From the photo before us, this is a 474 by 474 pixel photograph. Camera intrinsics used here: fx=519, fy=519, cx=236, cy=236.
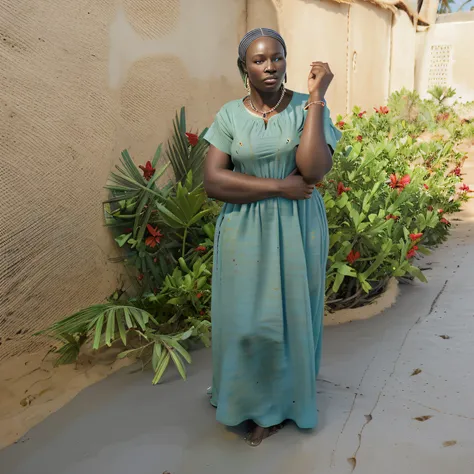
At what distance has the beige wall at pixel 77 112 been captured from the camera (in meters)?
2.76

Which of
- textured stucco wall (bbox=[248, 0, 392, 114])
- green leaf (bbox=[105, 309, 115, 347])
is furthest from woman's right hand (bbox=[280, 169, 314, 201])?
textured stucco wall (bbox=[248, 0, 392, 114])

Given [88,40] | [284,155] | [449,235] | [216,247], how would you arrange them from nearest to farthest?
1. [284,155]
2. [216,247]
3. [88,40]
4. [449,235]


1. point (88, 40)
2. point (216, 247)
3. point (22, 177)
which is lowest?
point (216, 247)

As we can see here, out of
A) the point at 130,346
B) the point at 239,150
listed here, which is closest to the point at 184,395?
the point at 130,346

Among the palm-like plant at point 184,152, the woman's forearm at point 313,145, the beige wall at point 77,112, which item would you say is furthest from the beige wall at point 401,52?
the woman's forearm at point 313,145

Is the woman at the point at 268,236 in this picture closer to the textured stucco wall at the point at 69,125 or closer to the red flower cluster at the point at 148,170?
the textured stucco wall at the point at 69,125

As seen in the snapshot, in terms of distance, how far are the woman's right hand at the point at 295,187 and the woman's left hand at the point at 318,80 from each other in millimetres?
311

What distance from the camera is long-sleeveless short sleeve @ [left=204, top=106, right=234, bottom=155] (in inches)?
81.7

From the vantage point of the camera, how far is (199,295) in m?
3.27

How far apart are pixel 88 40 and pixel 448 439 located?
9.50ft

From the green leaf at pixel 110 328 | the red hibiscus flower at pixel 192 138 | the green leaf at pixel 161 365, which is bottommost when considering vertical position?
the green leaf at pixel 161 365

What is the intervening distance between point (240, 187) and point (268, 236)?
23cm

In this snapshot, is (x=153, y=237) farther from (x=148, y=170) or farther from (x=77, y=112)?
(x=77, y=112)

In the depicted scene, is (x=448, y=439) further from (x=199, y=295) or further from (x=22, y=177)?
(x=22, y=177)
